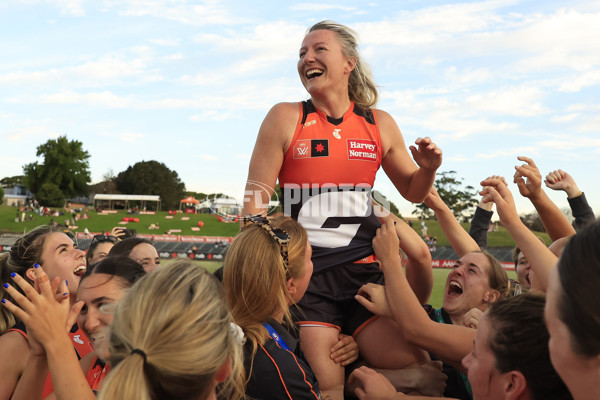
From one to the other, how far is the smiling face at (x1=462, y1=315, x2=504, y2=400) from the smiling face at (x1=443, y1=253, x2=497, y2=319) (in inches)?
64.7

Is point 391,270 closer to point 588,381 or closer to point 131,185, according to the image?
point 588,381

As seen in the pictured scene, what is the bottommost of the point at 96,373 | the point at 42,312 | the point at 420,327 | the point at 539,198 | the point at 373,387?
the point at 373,387

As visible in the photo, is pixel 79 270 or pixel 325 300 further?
pixel 79 270

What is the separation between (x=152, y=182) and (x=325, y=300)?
91.7 meters

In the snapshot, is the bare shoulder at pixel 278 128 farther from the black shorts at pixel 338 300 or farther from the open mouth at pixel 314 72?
the black shorts at pixel 338 300

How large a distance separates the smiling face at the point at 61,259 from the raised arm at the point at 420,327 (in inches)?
98.2

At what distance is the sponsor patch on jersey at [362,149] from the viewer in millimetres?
3584

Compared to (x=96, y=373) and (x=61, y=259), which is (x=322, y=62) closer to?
(x=96, y=373)

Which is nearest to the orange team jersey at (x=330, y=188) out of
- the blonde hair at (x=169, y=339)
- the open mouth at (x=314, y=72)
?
the open mouth at (x=314, y=72)

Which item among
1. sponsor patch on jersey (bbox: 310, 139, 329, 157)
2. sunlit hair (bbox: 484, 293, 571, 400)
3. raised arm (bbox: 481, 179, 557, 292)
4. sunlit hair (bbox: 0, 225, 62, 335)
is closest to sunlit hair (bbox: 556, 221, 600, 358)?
sunlit hair (bbox: 484, 293, 571, 400)

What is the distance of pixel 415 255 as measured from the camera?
368cm

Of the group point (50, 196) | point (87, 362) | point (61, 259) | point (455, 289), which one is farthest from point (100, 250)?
point (50, 196)

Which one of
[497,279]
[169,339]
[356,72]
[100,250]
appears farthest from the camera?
[100,250]

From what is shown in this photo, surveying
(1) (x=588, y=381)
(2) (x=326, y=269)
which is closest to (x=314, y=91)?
(2) (x=326, y=269)
